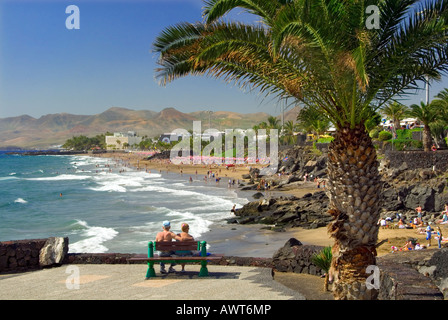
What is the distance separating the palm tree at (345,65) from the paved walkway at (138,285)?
1.55 metres

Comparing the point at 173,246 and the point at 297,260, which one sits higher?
the point at 173,246

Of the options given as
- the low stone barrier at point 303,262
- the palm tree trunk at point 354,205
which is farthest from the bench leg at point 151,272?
the palm tree trunk at point 354,205

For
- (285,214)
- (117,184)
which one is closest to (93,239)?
(285,214)

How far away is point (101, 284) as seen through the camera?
8.52 m

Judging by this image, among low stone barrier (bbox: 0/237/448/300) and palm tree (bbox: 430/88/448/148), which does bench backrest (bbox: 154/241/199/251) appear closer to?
low stone barrier (bbox: 0/237/448/300)

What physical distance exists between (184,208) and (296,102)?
2708 centimetres

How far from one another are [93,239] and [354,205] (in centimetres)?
1955

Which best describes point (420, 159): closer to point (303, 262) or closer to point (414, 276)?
point (303, 262)

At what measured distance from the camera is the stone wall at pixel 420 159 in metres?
27.7

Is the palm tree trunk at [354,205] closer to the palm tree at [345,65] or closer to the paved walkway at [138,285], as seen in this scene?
the palm tree at [345,65]

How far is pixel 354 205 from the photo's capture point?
6.80m

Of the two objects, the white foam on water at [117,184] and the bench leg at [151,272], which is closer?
the bench leg at [151,272]
